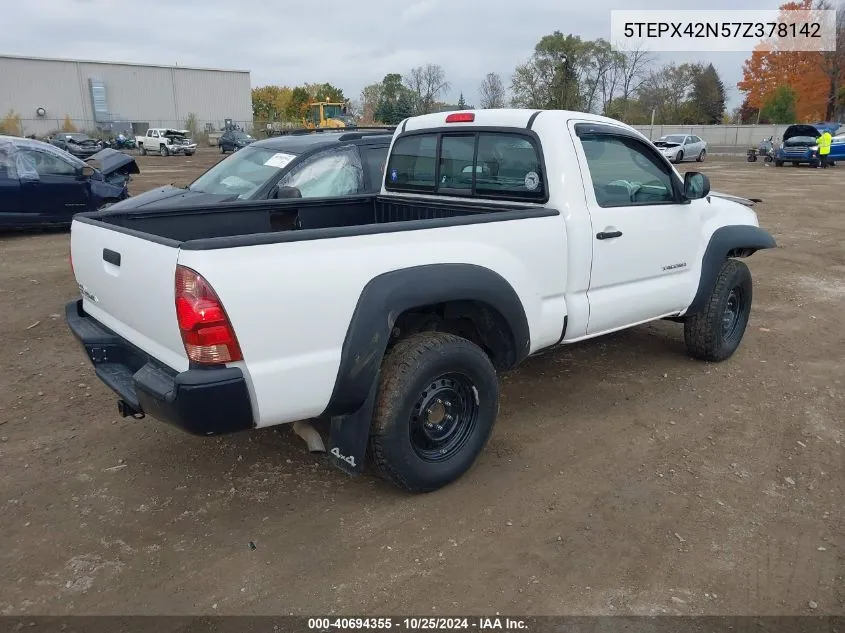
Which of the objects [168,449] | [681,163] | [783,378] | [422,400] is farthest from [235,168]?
[681,163]

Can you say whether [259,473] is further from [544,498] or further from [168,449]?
[544,498]

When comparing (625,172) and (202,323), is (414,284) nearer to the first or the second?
(202,323)

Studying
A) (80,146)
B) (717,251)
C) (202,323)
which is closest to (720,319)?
(717,251)

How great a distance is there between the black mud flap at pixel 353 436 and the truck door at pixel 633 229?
169cm

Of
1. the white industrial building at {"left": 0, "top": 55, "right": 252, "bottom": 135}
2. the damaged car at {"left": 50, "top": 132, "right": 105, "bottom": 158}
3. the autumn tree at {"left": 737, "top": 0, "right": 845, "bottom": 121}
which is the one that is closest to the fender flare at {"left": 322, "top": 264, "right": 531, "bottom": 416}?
the damaged car at {"left": 50, "top": 132, "right": 105, "bottom": 158}

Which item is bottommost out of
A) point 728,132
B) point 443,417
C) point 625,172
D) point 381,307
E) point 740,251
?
point 443,417

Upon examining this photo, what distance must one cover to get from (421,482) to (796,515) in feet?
6.18

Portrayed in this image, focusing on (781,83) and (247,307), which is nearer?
(247,307)

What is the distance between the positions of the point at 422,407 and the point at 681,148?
102ft

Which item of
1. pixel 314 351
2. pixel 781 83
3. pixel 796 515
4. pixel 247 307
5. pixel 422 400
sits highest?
pixel 781 83

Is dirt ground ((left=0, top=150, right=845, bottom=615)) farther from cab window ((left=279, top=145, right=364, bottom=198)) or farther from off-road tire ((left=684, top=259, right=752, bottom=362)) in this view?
cab window ((left=279, top=145, right=364, bottom=198))

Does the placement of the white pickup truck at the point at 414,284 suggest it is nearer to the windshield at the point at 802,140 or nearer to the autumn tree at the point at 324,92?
the windshield at the point at 802,140

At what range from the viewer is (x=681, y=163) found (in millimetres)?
32000

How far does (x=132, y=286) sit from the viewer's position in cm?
300
